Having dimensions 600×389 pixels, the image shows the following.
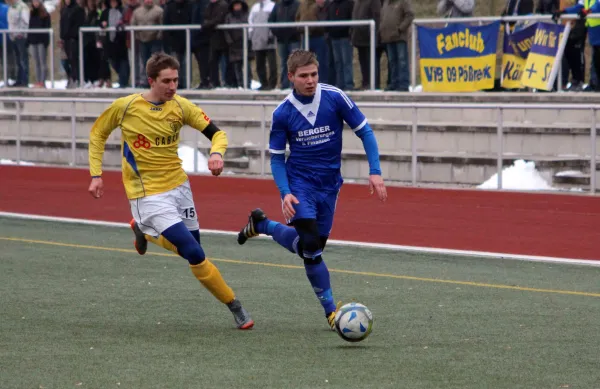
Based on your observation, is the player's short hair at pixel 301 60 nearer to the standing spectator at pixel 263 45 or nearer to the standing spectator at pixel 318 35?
the standing spectator at pixel 318 35

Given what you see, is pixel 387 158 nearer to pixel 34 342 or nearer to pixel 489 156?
pixel 489 156

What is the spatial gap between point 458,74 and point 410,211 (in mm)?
4802

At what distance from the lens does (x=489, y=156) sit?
18609 millimetres

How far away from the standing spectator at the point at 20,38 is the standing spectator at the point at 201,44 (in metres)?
5.14

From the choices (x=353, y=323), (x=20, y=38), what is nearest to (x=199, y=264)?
(x=353, y=323)

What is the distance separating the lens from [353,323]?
788 centimetres

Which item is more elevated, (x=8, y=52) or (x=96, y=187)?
(x=96, y=187)

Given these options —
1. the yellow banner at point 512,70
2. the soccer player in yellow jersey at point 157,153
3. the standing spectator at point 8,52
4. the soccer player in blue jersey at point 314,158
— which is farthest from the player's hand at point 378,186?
the standing spectator at point 8,52

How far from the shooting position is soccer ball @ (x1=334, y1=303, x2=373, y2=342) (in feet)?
25.8

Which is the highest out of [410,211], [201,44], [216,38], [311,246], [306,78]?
[306,78]

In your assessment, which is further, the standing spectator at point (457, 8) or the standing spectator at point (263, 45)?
the standing spectator at point (263, 45)

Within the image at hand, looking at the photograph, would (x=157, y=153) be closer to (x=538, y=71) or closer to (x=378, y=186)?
(x=378, y=186)

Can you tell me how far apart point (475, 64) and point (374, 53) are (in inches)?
72.7

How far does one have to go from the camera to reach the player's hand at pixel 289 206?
830 cm
